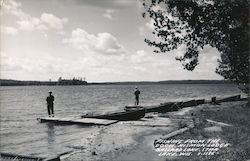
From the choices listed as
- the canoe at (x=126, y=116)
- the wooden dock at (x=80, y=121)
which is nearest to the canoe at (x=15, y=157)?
the wooden dock at (x=80, y=121)

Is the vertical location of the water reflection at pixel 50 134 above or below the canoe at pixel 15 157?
below

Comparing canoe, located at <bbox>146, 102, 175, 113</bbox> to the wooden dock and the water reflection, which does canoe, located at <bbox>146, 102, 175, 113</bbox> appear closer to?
the wooden dock

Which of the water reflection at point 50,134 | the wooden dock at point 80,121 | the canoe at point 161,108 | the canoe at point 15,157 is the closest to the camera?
the canoe at point 15,157

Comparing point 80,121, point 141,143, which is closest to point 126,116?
point 80,121

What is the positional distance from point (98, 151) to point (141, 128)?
6.17 meters

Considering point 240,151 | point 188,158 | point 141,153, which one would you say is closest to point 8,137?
point 141,153

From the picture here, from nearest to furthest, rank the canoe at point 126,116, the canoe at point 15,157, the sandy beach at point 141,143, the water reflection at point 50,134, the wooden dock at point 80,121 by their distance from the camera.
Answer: the sandy beach at point 141,143, the canoe at point 15,157, the water reflection at point 50,134, the wooden dock at point 80,121, the canoe at point 126,116

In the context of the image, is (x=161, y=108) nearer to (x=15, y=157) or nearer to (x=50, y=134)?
(x=50, y=134)

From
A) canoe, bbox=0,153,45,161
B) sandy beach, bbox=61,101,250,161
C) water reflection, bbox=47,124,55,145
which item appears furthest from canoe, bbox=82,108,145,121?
canoe, bbox=0,153,45,161

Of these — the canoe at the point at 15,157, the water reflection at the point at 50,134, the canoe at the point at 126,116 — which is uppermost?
the canoe at the point at 126,116

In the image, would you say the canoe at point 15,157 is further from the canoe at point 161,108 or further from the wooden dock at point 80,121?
the canoe at point 161,108

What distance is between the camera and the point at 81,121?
2216 cm

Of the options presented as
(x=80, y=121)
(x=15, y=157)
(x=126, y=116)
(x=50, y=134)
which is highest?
(x=126, y=116)

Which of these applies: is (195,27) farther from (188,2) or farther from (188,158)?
(188,158)
